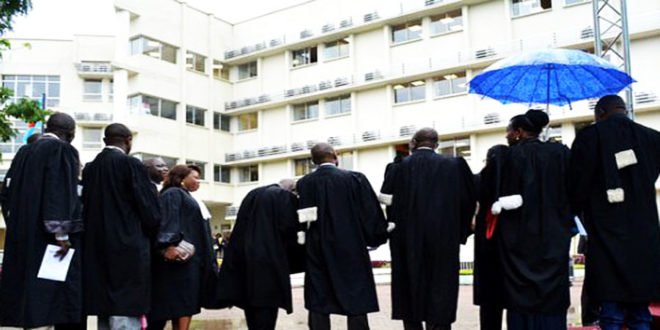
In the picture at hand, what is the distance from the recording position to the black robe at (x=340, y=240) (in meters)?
6.90

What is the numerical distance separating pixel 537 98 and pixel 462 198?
217 centimetres

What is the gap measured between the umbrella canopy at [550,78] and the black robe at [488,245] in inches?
57.6

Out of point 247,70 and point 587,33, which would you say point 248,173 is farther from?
point 587,33

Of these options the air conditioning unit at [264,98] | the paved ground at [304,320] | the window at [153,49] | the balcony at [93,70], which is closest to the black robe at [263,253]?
the paved ground at [304,320]

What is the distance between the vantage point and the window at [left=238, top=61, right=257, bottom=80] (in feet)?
149

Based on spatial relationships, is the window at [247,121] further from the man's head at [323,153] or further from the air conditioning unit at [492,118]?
the man's head at [323,153]

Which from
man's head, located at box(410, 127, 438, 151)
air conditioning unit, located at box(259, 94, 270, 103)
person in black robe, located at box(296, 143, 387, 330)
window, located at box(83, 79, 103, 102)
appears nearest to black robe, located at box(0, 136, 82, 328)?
person in black robe, located at box(296, 143, 387, 330)

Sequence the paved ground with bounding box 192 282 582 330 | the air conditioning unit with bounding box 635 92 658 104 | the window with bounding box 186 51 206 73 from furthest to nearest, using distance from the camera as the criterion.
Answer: the window with bounding box 186 51 206 73, the air conditioning unit with bounding box 635 92 658 104, the paved ground with bounding box 192 282 582 330

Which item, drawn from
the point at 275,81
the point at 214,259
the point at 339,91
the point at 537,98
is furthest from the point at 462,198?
the point at 275,81

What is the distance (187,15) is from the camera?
43.2m

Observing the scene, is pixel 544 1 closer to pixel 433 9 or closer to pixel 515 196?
pixel 433 9

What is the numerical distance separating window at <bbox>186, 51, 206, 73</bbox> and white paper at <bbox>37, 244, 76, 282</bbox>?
38456mm

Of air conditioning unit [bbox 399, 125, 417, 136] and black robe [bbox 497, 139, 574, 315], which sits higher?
air conditioning unit [bbox 399, 125, 417, 136]

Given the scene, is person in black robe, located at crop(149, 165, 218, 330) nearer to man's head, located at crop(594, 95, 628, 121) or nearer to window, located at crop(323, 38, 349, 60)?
man's head, located at crop(594, 95, 628, 121)
